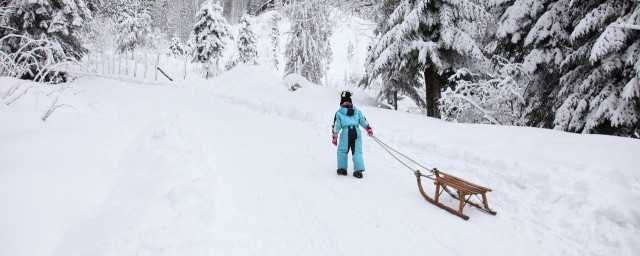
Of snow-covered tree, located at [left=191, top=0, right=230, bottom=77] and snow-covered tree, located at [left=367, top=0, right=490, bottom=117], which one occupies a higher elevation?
snow-covered tree, located at [left=191, top=0, right=230, bottom=77]

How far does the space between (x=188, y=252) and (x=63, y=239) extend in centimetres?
113

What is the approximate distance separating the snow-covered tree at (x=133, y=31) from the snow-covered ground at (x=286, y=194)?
39.5 metres

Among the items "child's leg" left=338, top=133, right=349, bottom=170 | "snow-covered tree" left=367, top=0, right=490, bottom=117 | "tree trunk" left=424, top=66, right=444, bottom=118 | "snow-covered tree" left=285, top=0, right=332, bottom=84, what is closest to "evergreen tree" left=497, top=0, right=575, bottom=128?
"snow-covered tree" left=367, top=0, right=490, bottom=117

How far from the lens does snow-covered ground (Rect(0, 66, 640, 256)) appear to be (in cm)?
341

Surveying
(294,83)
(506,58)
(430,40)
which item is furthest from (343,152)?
(294,83)

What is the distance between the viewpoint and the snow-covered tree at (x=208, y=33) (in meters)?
34.8

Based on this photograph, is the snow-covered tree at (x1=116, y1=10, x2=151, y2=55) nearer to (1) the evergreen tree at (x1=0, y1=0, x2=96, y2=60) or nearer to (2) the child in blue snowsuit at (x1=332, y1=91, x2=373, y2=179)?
(1) the evergreen tree at (x1=0, y1=0, x2=96, y2=60)

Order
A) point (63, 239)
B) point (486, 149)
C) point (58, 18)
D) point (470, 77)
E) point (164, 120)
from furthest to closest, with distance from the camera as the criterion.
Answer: point (58, 18), point (470, 77), point (164, 120), point (486, 149), point (63, 239)

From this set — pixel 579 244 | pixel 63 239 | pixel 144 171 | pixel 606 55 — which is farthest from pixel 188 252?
pixel 606 55

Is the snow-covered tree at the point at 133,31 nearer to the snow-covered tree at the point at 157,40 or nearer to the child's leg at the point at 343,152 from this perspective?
the snow-covered tree at the point at 157,40

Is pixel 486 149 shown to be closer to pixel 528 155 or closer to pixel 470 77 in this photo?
pixel 528 155

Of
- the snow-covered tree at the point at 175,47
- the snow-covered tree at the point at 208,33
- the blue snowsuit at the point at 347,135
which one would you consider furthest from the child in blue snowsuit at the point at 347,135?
the snow-covered tree at the point at 175,47

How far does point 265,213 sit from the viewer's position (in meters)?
4.27

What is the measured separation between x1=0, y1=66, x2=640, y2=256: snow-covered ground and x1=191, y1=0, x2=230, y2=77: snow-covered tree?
95.8 ft
